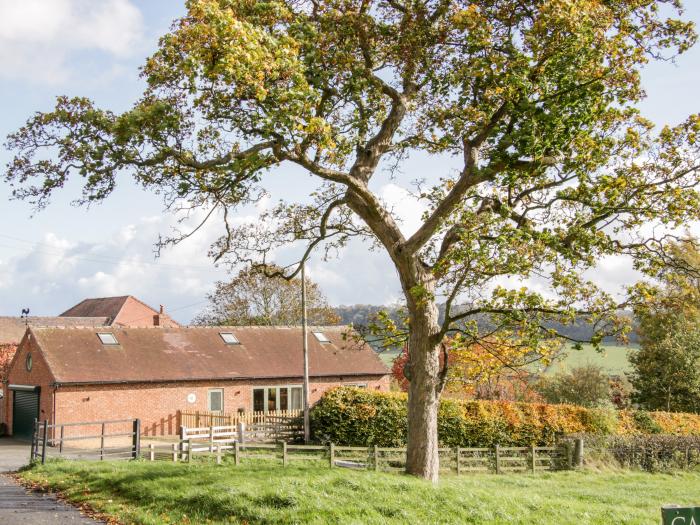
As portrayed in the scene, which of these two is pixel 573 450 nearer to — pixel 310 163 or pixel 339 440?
pixel 339 440

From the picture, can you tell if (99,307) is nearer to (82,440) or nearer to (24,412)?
(24,412)

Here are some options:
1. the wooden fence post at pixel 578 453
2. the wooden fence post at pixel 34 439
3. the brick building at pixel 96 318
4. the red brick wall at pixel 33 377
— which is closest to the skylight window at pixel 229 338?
the red brick wall at pixel 33 377

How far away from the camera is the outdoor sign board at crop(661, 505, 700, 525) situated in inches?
240

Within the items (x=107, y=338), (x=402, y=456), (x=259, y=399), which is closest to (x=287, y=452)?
(x=402, y=456)

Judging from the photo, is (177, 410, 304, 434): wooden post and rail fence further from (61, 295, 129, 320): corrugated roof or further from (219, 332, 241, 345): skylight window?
(61, 295, 129, 320): corrugated roof

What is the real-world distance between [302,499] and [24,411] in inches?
1074

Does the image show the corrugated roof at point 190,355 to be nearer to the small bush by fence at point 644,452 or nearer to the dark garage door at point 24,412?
the dark garage door at point 24,412

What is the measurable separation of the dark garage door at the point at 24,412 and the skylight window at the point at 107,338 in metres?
3.93

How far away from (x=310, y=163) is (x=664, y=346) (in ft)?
111

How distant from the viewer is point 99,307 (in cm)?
6769

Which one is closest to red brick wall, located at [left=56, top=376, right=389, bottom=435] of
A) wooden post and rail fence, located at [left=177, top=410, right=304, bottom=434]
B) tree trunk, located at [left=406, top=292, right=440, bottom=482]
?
wooden post and rail fence, located at [left=177, top=410, right=304, bottom=434]

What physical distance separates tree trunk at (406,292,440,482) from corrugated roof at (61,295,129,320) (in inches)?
2039

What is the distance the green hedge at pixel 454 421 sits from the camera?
29.2m

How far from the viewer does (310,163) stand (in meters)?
14.5
